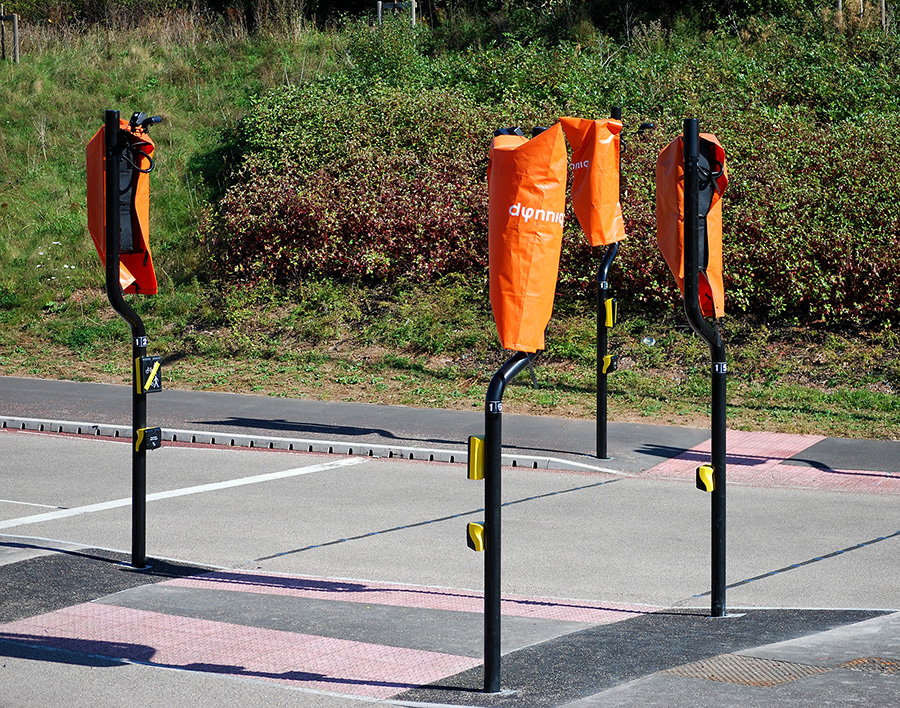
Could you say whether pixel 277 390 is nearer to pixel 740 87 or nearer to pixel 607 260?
pixel 607 260

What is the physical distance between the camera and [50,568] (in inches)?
296

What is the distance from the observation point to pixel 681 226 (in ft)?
21.6

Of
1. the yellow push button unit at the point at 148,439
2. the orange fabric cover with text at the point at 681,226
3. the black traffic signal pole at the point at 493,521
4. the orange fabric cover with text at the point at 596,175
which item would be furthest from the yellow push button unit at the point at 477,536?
the orange fabric cover with text at the point at 596,175

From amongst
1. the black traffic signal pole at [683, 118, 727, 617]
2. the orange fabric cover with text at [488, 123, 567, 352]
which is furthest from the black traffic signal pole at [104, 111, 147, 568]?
the black traffic signal pole at [683, 118, 727, 617]

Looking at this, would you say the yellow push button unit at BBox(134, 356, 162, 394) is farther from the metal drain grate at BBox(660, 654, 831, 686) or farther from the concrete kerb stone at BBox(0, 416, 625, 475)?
the concrete kerb stone at BBox(0, 416, 625, 475)

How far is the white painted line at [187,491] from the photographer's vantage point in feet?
30.4

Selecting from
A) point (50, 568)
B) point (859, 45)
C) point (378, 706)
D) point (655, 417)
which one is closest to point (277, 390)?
point (655, 417)

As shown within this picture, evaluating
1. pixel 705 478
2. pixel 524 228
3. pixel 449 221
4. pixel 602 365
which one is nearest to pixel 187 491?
pixel 602 365

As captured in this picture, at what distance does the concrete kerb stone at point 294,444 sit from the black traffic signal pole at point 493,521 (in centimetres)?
610

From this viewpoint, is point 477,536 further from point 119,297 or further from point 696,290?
point 119,297

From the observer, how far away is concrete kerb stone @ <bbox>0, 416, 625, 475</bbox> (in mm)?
11534

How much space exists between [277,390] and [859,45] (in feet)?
49.1

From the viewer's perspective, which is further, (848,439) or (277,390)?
(277,390)

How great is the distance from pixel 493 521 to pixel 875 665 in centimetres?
184
